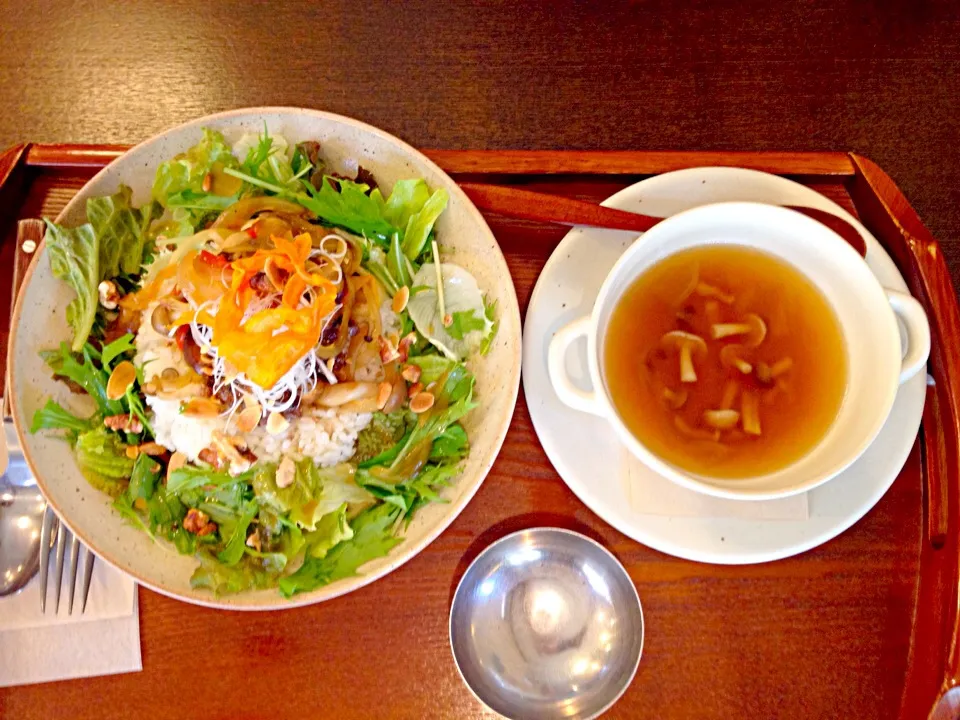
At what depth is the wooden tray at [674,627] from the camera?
131cm

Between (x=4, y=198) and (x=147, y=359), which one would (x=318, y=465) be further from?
(x=4, y=198)

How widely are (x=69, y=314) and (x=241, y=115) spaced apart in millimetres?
571

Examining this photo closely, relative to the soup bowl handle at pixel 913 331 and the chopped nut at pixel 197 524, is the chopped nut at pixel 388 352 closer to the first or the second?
the chopped nut at pixel 197 524

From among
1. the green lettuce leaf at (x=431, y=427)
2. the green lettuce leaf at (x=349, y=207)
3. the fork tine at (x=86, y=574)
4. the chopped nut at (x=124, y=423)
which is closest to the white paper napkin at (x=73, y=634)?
the fork tine at (x=86, y=574)

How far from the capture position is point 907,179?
1690mm

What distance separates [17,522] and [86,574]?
0.71 feet

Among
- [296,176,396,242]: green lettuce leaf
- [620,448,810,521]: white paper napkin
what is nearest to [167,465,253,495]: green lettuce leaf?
[296,176,396,242]: green lettuce leaf

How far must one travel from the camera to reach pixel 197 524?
1.34m

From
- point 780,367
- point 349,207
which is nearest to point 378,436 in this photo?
point 349,207

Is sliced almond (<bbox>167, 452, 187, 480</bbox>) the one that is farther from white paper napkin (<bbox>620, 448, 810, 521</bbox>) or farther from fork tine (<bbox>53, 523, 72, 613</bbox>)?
white paper napkin (<bbox>620, 448, 810, 521</bbox>)

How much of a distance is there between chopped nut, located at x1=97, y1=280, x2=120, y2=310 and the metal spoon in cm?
34

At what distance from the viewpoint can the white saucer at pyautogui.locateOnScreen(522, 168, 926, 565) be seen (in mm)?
1278

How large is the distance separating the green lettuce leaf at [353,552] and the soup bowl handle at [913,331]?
102cm

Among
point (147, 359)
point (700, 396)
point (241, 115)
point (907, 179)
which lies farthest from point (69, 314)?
point (907, 179)
